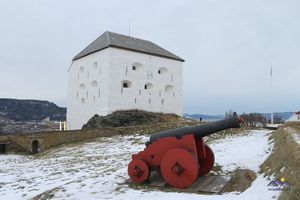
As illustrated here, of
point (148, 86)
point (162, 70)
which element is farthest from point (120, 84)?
point (162, 70)

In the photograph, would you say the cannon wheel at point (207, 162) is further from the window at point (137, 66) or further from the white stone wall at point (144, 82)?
the window at point (137, 66)

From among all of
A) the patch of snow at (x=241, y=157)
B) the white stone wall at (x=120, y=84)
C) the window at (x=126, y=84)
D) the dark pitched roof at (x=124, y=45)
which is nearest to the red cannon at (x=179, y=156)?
the patch of snow at (x=241, y=157)

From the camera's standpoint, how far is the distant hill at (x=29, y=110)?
44.1m

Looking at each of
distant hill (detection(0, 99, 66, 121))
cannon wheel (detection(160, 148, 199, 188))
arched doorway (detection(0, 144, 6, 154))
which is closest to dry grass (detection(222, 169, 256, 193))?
cannon wheel (detection(160, 148, 199, 188))

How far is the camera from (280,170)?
5.57m

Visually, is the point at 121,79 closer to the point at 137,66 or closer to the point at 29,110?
the point at 137,66

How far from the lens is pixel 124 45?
27.8 m

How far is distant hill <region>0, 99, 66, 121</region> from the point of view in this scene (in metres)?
44.1

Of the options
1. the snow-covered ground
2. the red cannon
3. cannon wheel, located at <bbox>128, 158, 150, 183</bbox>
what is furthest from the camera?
cannon wheel, located at <bbox>128, 158, 150, 183</bbox>

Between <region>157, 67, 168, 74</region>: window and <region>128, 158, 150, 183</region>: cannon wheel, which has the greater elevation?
<region>157, 67, 168, 74</region>: window

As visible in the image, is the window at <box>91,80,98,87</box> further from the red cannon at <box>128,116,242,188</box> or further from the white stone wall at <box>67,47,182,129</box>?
the red cannon at <box>128,116,242,188</box>

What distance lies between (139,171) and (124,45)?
72.8 ft

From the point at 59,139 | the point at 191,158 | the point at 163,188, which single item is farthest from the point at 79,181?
the point at 59,139

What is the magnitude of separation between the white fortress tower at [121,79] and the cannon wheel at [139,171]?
1967 cm
